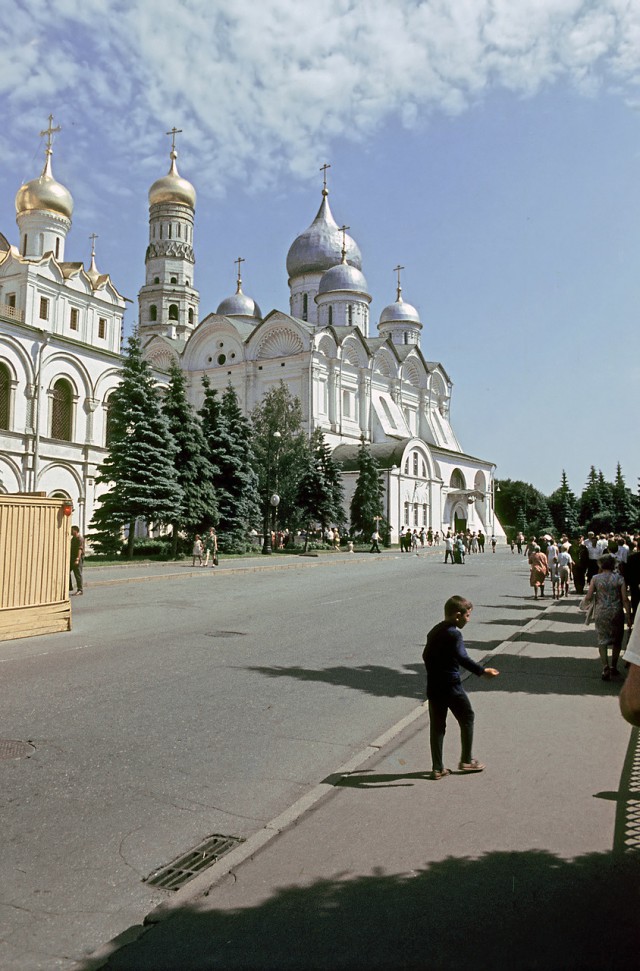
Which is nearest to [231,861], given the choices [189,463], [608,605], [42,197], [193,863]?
[193,863]

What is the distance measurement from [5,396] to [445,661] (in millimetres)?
34334

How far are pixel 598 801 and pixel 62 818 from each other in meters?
3.32

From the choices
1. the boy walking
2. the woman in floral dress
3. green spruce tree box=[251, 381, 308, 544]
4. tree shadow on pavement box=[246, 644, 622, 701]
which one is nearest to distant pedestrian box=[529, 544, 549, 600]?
tree shadow on pavement box=[246, 644, 622, 701]

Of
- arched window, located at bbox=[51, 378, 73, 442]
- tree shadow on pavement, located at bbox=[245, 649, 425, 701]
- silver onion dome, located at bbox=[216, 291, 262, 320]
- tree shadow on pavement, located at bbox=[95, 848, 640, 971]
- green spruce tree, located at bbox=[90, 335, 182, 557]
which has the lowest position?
tree shadow on pavement, located at bbox=[95, 848, 640, 971]

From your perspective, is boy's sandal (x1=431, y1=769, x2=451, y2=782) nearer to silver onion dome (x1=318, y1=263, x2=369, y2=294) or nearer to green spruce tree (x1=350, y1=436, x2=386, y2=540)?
green spruce tree (x1=350, y1=436, x2=386, y2=540)

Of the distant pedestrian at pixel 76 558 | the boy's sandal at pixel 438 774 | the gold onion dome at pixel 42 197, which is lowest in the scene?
the boy's sandal at pixel 438 774

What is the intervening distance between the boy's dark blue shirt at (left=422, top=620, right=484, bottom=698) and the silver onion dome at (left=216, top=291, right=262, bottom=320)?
69.2 m

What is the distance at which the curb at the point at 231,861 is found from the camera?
3.26 meters

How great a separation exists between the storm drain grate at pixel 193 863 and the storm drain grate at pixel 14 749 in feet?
6.79

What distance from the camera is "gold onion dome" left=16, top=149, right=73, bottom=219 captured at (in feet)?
135

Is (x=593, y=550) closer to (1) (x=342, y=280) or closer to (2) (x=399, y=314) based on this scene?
(1) (x=342, y=280)

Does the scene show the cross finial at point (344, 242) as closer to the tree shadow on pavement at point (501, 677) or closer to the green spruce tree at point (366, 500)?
the green spruce tree at point (366, 500)

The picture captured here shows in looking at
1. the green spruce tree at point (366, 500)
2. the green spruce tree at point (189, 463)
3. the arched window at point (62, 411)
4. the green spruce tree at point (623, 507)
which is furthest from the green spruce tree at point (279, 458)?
the green spruce tree at point (623, 507)

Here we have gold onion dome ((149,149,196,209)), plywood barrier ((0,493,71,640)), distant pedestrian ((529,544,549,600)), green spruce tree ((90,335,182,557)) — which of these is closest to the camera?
plywood barrier ((0,493,71,640))
